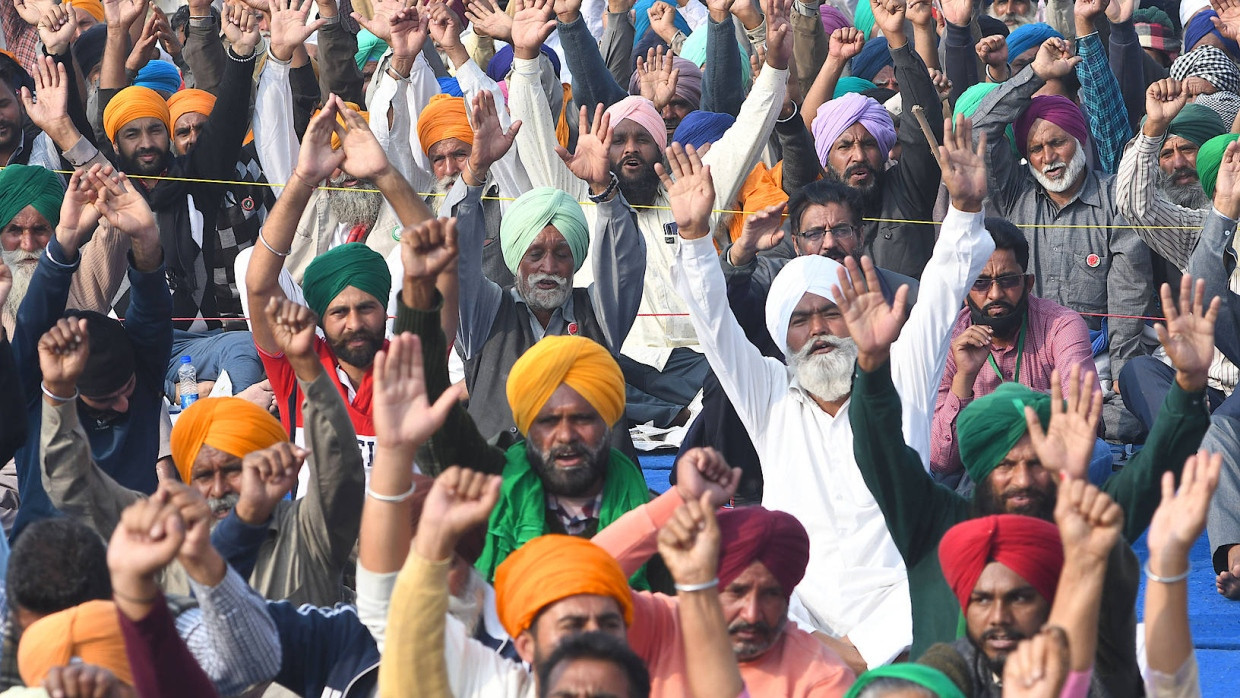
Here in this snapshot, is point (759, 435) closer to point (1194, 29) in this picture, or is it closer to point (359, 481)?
point (359, 481)

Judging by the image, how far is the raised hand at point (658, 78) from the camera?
840cm

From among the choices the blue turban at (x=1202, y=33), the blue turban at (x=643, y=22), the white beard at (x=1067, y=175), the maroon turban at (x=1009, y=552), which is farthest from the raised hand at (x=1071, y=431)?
the blue turban at (x=643, y=22)

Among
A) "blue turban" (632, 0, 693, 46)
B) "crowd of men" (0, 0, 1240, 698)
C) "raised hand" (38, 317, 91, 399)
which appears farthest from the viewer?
"blue turban" (632, 0, 693, 46)

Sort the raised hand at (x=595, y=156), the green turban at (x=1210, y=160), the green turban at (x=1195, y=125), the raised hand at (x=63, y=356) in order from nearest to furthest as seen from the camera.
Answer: the raised hand at (x=63, y=356) < the raised hand at (x=595, y=156) < the green turban at (x=1210, y=160) < the green turban at (x=1195, y=125)

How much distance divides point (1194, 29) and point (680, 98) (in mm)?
3363

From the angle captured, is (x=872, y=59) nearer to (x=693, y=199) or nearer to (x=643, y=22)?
(x=643, y=22)

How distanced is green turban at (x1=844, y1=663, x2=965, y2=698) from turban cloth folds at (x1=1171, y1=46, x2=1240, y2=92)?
5948mm

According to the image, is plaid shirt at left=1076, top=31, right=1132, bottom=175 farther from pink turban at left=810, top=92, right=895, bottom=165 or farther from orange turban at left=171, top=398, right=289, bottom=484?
orange turban at left=171, top=398, right=289, bottom=484

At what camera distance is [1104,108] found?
8195 mm

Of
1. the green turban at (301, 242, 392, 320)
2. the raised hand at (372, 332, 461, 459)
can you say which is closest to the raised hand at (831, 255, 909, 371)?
the raised hand at (372, 332, 461, 459)

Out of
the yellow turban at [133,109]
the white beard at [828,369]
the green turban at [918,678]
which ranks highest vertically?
the yellow turban at [133,109]

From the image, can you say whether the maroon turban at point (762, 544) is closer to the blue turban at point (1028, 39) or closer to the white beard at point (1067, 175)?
the white beard at point (1067, 175)

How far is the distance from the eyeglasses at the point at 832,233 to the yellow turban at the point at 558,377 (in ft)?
6.01

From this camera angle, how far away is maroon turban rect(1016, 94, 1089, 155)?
7.42 metres
